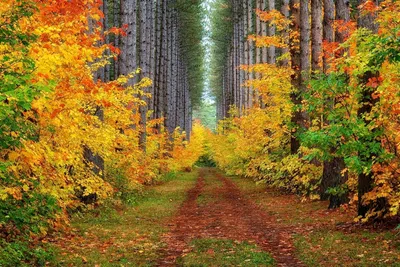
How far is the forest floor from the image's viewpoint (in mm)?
8008

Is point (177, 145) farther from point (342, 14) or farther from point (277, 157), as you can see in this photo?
point (342, 14)

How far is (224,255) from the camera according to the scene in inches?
336

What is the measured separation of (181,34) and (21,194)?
48.2 metres

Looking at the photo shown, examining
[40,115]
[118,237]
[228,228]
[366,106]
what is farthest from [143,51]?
[40,115]

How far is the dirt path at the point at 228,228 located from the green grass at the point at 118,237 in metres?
0.33

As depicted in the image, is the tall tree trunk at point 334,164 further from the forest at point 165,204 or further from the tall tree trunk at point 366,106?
the tall tree trunk at point 366,106

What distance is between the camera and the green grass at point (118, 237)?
817cm

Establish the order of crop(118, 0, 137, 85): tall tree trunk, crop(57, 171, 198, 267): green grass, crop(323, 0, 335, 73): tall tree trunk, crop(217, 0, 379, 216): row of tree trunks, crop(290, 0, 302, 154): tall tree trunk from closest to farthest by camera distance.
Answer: crop(57, 171, 198, 267): green grass → crop(217, 0, 379, 216): row of tree trunks → crop(323, 0, 335, 73): tall tree trunk → crop(290, 0, 302, 154): tall tree trunk → crop(118, 0, 137, 85): tall tree trunk

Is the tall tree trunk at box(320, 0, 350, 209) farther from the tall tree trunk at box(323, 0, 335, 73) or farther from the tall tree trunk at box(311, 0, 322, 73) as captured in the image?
the tall tree trunk at box(311, 0, 322, 73)

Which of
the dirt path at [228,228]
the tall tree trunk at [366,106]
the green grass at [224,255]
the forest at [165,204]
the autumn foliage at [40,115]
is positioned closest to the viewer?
the autumn foliage at [40,115]

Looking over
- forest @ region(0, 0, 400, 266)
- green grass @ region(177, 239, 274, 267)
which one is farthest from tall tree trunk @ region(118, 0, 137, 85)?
green grass @ region(177, 239, 274, 267)

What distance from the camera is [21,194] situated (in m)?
7.03

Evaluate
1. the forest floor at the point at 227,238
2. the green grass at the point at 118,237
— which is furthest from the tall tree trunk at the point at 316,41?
the green grass at the point at 118,237

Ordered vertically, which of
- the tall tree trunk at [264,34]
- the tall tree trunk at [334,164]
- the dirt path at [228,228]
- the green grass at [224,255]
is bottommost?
the dirt path at [228,228]
